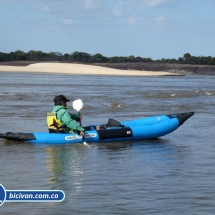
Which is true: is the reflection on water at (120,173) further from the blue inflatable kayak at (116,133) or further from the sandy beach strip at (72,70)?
the sandy beach strip at (72,70)

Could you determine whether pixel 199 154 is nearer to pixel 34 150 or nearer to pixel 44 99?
pixel 34 150

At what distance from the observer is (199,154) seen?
11867 millimetres

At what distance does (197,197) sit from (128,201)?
920 mm

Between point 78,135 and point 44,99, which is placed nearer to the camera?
point 78,135

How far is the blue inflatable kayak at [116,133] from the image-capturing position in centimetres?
1294

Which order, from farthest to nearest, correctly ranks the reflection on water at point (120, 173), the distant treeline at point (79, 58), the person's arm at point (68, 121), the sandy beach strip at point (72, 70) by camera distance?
the distant treeline at point (79, 58)
the sandy beach strip at point (72, 70)
the person's arm at point (68, 121)
the reflection on water at point (120, 173)

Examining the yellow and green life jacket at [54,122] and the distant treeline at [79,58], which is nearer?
the yellow and green life jacket at [54,122]

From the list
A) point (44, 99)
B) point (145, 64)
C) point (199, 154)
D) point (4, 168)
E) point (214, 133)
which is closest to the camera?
point (4, 168)

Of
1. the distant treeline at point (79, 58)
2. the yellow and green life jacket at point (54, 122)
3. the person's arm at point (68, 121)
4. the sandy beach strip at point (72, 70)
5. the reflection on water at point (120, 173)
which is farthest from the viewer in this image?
the distant treeline at point (79, 58)

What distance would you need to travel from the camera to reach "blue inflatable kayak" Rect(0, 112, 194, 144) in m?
12.9

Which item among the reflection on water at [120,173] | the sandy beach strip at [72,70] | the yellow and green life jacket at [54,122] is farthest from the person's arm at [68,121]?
the sandy beach strip at [72,70]

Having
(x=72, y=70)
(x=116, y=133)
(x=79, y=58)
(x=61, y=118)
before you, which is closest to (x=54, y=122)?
(x=61, y=118)

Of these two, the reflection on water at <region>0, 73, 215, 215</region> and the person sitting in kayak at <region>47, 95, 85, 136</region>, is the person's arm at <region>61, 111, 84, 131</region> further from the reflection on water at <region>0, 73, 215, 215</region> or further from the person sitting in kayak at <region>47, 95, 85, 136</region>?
the reflection on water at <region>0, 73, 215, 215</region>

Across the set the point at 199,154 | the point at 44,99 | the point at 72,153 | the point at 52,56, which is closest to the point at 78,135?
the point at 72,153
